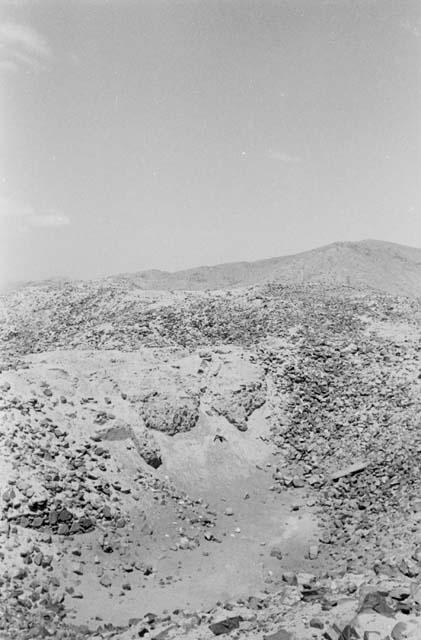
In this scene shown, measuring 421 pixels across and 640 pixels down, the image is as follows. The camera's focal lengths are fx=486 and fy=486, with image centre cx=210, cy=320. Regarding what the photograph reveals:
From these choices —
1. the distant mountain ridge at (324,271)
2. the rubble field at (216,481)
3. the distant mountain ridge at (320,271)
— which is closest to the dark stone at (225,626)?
the rubble field at (216,481)

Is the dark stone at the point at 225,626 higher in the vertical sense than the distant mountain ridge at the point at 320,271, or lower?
lower

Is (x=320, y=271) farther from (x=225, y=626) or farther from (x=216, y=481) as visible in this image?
(x=225, y=626)

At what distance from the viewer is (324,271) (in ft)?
155

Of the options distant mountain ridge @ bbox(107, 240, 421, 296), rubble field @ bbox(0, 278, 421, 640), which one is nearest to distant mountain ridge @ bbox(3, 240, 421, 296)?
distant mountain ridge @ bbox(107, 240, 421, 296)

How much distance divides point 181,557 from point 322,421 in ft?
20.9

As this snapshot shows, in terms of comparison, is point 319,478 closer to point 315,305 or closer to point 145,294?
point 315,305

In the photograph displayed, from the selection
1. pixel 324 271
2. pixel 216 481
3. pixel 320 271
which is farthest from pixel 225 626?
pixel 324 271

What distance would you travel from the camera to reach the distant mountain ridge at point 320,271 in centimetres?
4619

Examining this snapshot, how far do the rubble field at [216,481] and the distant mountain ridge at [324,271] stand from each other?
89.8 ft

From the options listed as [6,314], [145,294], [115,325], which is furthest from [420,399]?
[6,314]

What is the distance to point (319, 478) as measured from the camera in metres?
12.6

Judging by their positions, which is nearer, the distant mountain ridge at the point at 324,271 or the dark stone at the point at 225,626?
the dark stone at the point at 225,626

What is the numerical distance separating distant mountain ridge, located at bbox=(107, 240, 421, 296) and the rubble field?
89.8ft

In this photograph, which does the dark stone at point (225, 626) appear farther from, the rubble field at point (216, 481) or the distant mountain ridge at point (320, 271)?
the distant mountain ridge at point (320, 271)
